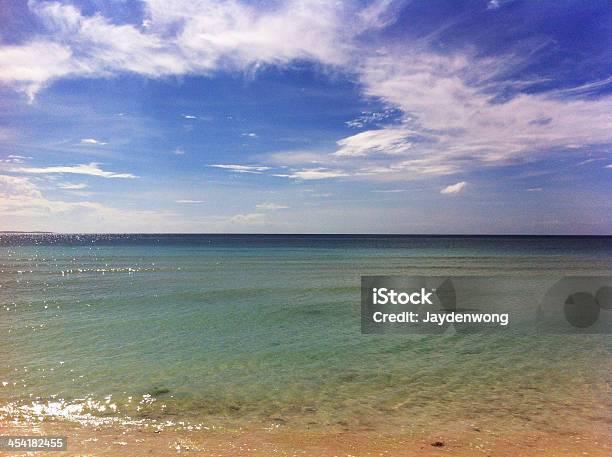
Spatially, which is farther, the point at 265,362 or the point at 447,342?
the point at 447,342

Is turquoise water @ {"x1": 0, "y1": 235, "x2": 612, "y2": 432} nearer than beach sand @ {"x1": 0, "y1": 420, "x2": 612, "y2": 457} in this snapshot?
No

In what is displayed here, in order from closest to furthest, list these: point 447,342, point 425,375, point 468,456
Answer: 1. point 468,456
2. point 425,375
3. point 447,342

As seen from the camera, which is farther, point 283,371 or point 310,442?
point 283,371

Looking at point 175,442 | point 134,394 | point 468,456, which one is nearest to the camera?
point 468,456

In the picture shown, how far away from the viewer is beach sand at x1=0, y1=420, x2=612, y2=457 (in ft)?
26.4

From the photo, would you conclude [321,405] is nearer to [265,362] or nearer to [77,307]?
[265,362]

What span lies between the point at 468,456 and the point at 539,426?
8.09 feet

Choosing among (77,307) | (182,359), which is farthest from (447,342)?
(77,307)

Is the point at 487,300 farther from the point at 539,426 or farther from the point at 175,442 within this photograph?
the point at 175,442

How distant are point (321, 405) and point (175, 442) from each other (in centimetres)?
363

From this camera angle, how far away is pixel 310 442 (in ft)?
27.8

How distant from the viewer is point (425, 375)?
12.7m

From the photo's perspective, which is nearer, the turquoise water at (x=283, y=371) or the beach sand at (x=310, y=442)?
the beach sand at (x=310, y=442)

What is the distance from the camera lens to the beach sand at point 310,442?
804cm
